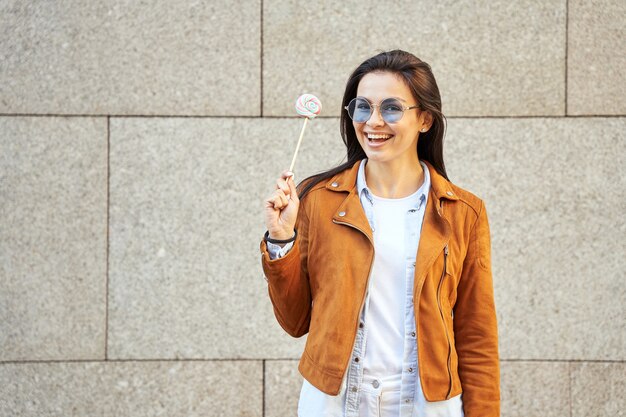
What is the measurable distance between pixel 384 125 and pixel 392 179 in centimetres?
20

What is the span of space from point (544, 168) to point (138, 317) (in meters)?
2.63

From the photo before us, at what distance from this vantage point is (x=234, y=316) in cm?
434

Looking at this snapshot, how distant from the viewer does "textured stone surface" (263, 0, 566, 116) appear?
14.3 ft

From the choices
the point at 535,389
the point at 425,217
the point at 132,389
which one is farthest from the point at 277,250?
the point at 535,389

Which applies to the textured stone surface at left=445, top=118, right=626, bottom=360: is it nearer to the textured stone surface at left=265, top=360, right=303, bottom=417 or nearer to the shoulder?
the textured stone surface at left=265, top=360, right=303, bottom=417

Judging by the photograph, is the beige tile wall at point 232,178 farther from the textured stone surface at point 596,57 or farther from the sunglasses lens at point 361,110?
the sunglasses lens at point 361,110

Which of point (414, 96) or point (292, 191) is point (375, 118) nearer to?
point (414, 96)

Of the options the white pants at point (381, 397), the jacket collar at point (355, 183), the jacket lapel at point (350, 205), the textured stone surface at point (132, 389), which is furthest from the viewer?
the textured stone surface at point (132, 389)

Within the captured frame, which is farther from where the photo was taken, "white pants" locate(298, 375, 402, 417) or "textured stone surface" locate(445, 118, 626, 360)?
"textured stone surface" locate(445, 118, 626, 360)

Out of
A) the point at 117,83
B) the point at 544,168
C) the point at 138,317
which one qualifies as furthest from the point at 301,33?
the point at 138,317

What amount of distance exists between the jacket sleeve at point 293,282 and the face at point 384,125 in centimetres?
33

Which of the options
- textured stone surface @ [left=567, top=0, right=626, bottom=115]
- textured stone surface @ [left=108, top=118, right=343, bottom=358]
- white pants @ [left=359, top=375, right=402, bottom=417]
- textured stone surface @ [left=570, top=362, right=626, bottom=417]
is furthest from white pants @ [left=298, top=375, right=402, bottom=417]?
textured stone surface @ [left=567, top=0, right=626, bottom=115]

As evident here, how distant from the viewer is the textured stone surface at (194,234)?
4328mm

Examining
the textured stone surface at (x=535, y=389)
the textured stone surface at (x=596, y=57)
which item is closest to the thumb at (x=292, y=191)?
the textured stone surface at (x=535, y=389)
